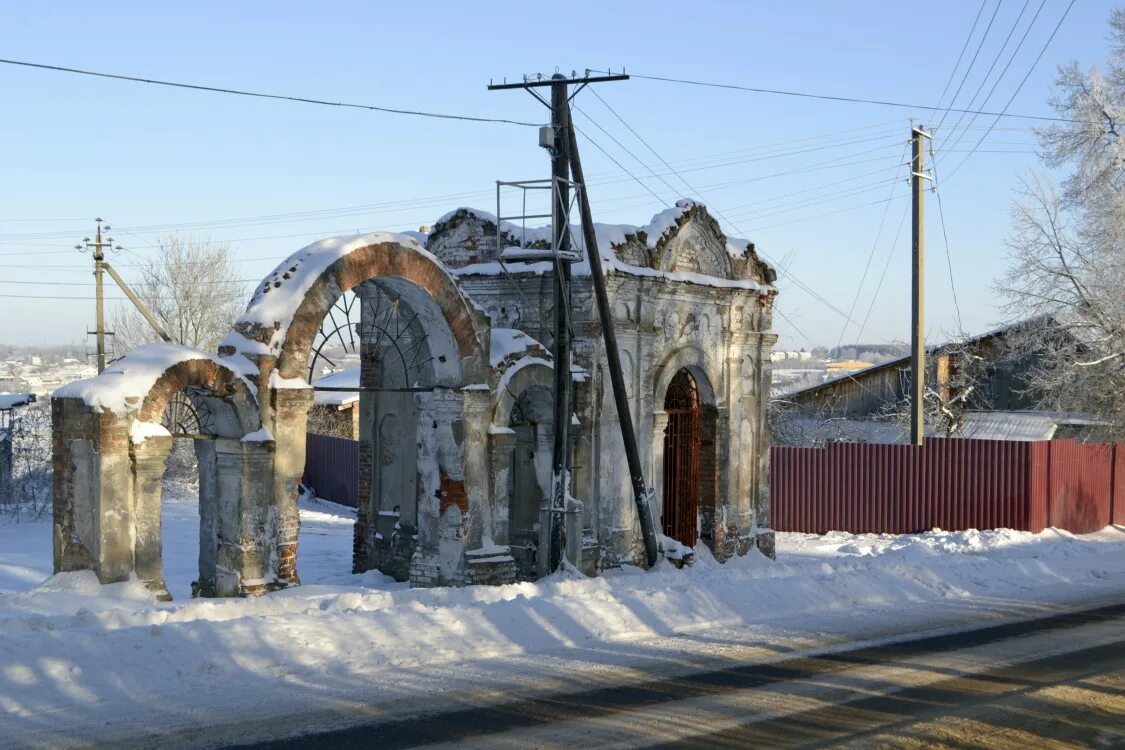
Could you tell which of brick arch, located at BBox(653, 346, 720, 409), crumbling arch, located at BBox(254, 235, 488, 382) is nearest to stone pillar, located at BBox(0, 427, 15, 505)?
crumbling arch, located at BBox(254, 235, 488, 382)

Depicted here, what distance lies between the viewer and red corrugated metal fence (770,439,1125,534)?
22.7 m

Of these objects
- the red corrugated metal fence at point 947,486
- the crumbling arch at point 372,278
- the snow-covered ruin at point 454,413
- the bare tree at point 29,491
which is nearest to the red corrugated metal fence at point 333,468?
the bare tree at point 29,491

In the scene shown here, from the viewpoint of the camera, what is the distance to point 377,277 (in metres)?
13.4

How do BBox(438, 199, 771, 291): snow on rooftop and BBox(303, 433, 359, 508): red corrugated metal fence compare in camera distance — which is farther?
BBox(303, 433, 359, 508): red corrugated metal fence

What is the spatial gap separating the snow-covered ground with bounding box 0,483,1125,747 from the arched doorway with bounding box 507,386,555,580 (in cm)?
133

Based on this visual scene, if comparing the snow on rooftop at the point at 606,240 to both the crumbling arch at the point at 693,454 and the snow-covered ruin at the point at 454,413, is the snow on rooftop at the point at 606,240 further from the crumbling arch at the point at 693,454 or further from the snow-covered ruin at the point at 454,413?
the crumbling arch at the point at 693,454

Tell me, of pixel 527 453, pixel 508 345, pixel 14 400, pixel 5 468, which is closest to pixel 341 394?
pixel 14 400

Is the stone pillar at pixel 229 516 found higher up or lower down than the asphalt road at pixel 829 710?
higher up

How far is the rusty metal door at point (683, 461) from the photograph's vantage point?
1909 cm

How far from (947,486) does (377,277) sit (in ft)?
49.0

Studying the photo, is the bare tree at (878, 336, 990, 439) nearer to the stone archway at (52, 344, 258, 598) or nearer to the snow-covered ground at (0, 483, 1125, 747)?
the snow-covered ground at (0, 483, 1125, 747)

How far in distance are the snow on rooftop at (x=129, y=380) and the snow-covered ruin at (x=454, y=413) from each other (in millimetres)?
25

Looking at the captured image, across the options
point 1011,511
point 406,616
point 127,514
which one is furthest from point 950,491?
point 127,514

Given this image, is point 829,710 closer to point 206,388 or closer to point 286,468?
point 286,468
